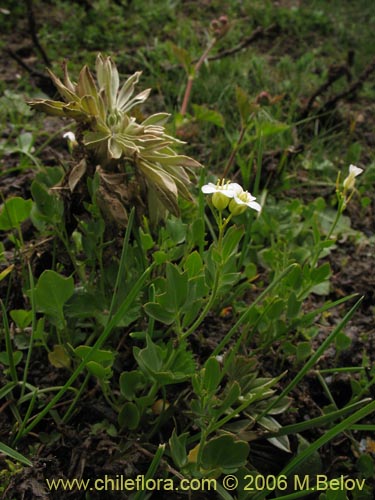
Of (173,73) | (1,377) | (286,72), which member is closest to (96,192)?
(1,377)

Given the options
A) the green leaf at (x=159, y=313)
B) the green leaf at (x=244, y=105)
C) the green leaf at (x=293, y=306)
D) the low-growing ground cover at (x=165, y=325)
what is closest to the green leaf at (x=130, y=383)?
the low-growing ground cover at (x=165, y=325)

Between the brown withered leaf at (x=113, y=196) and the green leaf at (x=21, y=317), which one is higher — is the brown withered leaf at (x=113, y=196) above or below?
above

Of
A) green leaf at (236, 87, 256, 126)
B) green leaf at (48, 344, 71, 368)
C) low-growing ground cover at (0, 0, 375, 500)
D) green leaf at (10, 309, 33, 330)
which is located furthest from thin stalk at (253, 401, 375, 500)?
green leaf at (236, 87, 256, 126)

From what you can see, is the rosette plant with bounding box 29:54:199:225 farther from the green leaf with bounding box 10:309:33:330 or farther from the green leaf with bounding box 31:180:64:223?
the green leaf with bounding box 10:309:33:330

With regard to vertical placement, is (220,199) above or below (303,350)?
above

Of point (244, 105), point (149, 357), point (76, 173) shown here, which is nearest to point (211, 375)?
point (149, 357)

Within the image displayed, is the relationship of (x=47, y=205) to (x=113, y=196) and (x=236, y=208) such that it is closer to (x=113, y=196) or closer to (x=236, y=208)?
(x=113, y=196)

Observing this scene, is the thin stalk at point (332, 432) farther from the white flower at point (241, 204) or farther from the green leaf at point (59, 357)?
the green leaf at point (59, 357)
